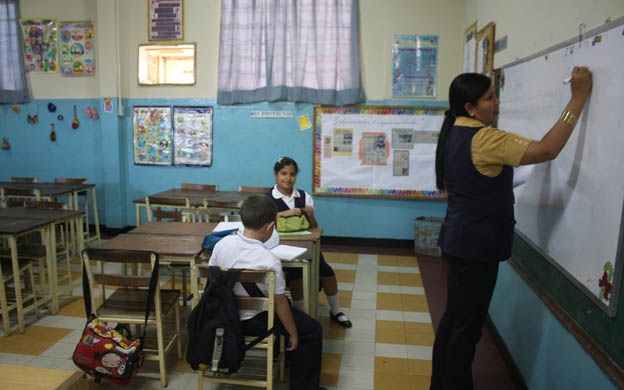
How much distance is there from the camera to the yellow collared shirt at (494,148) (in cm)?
162

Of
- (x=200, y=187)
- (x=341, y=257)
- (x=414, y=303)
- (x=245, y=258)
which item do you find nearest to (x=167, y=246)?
(x=245, y=258)

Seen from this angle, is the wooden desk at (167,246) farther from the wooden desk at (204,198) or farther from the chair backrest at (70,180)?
the chair backrest at (70,180)

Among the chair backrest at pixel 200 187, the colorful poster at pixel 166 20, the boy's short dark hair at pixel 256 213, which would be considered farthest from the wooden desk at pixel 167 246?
the colorful poster at pixel 166 20

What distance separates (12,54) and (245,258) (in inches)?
213

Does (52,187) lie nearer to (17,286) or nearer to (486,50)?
(17,286)

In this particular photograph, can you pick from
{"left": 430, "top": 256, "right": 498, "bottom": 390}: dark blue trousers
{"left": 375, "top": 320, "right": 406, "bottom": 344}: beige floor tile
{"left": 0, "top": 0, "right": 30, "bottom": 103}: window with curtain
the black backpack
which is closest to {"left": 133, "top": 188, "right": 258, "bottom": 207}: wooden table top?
{"left": 375, "top": 320, "right": 406, "bottom": 344}: beige floor tile

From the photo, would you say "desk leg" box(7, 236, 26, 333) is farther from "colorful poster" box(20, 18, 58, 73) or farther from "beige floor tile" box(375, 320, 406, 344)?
"colorful poster" box(20, 18, 58, 73)

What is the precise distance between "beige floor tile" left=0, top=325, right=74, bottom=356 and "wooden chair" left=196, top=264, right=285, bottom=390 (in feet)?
4.26

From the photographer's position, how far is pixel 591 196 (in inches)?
64.5

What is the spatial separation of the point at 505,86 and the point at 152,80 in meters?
4.32

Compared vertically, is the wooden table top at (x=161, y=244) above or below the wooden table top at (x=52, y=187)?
below

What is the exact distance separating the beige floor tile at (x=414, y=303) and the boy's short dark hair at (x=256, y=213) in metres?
1.90

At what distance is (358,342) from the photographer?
296 cm

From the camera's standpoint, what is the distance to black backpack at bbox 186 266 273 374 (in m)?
1.94
